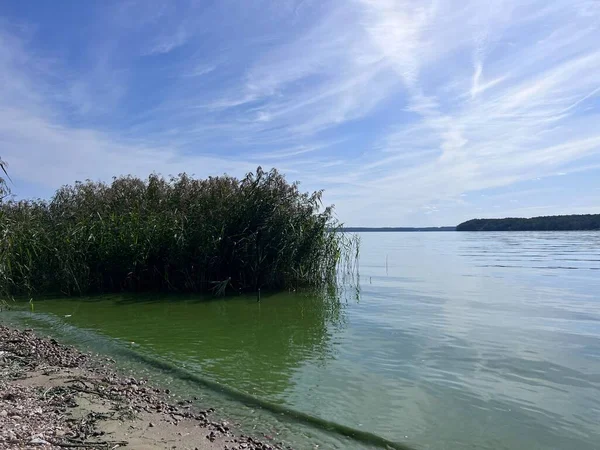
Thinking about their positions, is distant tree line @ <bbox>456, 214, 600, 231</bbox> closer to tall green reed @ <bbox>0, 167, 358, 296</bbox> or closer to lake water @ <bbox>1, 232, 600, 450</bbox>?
lake water @ <bbox>1, 232, 600, 450</bbox>

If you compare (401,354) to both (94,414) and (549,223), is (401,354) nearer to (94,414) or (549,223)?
(94,414)

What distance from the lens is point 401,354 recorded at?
400 inches

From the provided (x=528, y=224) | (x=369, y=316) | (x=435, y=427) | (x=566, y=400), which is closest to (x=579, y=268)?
(x=369, y=316)

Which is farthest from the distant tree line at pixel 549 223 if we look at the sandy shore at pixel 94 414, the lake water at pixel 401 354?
the sandy shore at pixel 94 414

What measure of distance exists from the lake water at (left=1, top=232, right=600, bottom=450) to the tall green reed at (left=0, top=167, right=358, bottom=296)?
148 centimetres

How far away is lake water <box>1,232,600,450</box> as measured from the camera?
263 inches

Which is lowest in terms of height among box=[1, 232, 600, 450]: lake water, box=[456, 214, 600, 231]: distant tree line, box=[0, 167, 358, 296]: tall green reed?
box=[1, 232, 600, 450]: lake water

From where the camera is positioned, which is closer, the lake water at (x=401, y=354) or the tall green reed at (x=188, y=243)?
the lake water at (x=401, y=354)

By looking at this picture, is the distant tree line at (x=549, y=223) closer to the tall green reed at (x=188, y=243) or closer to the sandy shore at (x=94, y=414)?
the tall green reed at (x=188, y=243)

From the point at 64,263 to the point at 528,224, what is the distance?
349 ft

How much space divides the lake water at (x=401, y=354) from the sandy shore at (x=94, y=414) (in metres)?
0.82

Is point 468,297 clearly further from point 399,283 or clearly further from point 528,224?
point 528,224

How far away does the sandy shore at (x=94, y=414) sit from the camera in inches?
208

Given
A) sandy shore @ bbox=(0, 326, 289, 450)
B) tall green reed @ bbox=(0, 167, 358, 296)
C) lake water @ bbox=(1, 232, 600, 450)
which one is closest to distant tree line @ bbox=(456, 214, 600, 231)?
lake water @ bbox=(1, 232, 600, 450)
